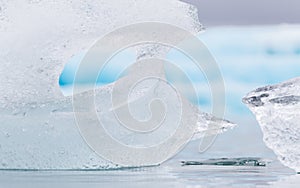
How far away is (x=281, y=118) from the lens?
11.2 m

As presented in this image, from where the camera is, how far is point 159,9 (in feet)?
39.4

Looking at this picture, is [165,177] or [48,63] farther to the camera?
[48,63]

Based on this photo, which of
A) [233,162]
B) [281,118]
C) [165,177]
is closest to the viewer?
[165,177]

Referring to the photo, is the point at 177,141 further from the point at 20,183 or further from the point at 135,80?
the point at 20,183

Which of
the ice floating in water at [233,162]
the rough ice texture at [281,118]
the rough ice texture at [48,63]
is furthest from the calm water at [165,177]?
the rough ice texture at [48,63]

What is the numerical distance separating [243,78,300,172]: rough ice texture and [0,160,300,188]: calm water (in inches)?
12.7

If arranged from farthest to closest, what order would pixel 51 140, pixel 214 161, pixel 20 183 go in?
pixel 214 161 → pixel 51 140 → pixel 20 183

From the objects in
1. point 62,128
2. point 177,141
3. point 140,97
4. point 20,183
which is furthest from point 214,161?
point 20,183

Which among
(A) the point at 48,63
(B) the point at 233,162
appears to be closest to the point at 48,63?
(A) the point at 48,63

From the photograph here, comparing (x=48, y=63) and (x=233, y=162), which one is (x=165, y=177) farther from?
(x=48, y=63)

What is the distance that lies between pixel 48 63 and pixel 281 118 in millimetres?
3537

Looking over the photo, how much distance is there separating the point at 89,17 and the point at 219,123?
2.53m

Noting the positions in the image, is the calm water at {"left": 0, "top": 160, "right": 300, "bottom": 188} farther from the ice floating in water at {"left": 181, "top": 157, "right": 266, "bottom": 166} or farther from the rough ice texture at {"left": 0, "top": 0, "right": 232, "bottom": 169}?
the rough ice texture at {"left": 0, "top": 0, "right": 232, "bottom": 169}

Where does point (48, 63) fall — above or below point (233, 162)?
above
